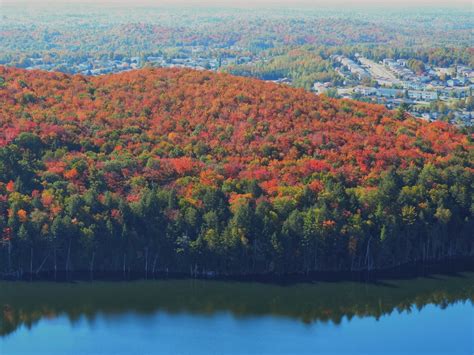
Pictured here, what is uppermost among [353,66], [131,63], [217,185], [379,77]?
[353,66]

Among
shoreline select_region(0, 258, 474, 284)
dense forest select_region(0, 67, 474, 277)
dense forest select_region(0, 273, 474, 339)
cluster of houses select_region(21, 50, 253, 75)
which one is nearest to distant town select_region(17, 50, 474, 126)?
cluster of houses select_region(21, 50, 253, 75)

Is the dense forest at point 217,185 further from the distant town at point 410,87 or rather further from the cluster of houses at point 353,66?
the cluster of houses at point 353,66

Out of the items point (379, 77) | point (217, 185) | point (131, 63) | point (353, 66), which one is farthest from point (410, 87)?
point (217, 185)

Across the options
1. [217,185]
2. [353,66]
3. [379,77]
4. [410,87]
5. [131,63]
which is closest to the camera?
[217,185]

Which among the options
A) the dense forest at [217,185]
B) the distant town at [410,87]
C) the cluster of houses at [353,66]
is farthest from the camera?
the cluster of houses at [353,66]

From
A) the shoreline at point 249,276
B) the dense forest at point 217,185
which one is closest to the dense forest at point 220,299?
the shoreline at point 249,276

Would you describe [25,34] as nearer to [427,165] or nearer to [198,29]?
[198,29]

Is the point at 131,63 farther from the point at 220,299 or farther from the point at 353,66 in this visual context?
the point at 220,299

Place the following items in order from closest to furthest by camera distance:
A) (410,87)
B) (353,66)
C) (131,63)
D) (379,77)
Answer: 1. (410,87)
2. (379,77)
3. (353,66)
4. (131,63)

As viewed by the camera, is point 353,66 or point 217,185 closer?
point 217,185
